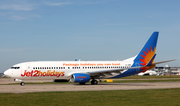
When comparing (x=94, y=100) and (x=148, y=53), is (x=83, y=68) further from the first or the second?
(x=94, y=100)

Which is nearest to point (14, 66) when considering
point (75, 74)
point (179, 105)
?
point (75, 74)

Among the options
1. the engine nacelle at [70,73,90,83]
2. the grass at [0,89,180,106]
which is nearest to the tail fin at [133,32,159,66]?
the engine nacelle at [70,73,90,83]

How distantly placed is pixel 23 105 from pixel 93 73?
28804 millimetres

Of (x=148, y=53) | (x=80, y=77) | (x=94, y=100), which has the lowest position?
(x=94, y=100)

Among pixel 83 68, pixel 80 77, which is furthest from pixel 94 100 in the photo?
pixel 83 68

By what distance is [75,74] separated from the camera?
44.1m

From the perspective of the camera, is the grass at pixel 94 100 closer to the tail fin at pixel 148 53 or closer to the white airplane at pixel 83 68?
the white airplane at pixel 83 68

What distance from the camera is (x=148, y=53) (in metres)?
50.3

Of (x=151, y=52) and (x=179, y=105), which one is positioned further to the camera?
(x=151, y=52)

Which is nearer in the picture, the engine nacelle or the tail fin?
the engine nacelle

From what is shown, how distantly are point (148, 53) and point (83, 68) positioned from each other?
14.6 m

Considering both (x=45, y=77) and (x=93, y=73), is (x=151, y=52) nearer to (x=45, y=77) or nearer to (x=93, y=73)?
(x=93, y=73)

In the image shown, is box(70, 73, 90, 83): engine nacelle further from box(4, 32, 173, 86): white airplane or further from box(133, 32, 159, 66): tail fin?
box(133, 32, 159, 66): tail fin

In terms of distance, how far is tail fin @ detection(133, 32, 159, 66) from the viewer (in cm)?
5000
